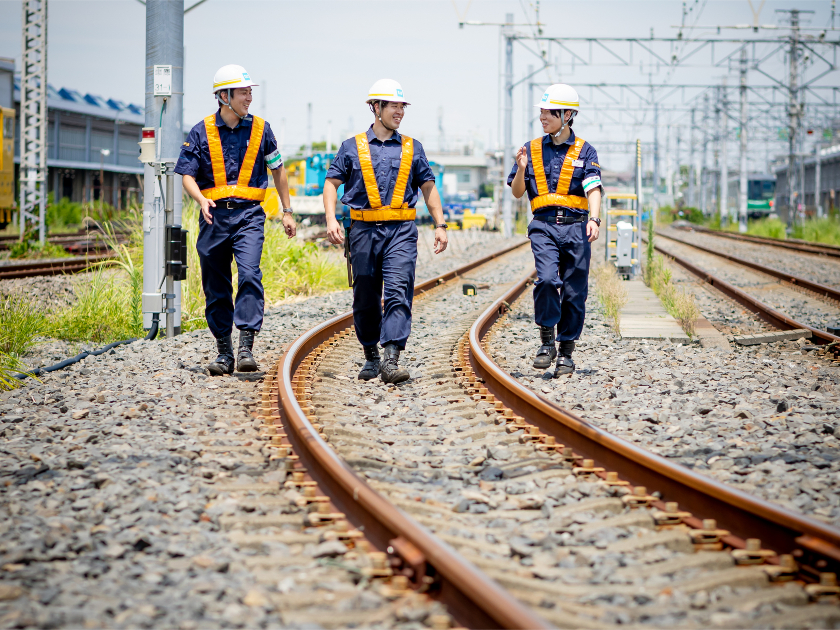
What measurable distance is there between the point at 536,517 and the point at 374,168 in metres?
3.70

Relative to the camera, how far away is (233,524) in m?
3.68

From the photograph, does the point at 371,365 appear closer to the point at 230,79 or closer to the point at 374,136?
the point at 374,136

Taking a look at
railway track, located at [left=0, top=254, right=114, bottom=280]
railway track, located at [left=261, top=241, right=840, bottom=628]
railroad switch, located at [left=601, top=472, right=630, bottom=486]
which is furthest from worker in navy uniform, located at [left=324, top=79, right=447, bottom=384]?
railway track, located at [left=0, top=254, right=114, bottom=280]

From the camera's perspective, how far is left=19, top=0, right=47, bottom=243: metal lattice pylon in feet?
74.7

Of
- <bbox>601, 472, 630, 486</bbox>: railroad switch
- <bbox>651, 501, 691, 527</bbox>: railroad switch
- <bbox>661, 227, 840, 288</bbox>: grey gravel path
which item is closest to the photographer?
<bbox>651, 501, 691, 527</bbox>: railroad switch

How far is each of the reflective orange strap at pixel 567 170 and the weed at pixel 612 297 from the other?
10.9 ft

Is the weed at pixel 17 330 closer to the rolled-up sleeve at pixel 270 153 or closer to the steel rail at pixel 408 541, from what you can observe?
the rolled-up sleeve at pixel 270 153

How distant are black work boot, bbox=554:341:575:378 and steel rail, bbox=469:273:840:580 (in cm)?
148

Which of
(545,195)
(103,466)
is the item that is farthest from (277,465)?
(545,195)

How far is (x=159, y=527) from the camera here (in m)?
3.63

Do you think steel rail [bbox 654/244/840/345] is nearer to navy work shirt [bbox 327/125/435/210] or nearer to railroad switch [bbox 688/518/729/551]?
navy work shirt [bbox 327/125/435/210]

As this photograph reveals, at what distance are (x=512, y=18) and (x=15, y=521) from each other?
1228 inches

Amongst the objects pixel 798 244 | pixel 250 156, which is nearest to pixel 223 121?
pixel 250 156

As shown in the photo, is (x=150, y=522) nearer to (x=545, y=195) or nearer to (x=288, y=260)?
(x=545, y=195)
